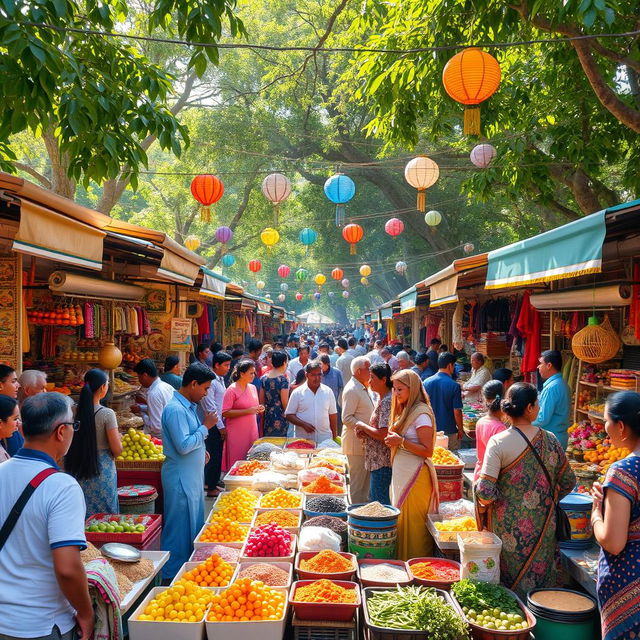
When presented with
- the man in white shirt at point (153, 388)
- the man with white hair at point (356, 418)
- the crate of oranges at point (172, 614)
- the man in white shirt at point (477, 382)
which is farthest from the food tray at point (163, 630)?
the man in white shirt at point (477, 382)

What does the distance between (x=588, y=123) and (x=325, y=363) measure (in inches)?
214

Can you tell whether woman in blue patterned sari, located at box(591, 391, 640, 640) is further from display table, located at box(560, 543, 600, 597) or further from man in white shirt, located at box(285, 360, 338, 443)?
man in white shirt, located at box(285, 360, 338, 443)

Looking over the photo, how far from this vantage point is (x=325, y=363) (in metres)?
9.81

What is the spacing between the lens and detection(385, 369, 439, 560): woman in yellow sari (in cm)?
486

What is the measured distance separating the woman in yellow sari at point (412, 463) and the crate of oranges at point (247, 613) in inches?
57.7

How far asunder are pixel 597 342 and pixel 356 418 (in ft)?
8.83

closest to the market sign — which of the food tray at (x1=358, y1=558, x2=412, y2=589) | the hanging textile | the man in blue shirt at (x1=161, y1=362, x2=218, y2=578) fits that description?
the hanging textile

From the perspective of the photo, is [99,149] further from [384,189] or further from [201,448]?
[384,189]

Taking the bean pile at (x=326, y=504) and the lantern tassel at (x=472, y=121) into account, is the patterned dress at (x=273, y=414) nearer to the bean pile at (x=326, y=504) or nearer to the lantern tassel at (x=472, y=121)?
the bean pile at (x=326, y=504)

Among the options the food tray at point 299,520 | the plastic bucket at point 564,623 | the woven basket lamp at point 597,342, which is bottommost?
the plastic bucket at point 564,623

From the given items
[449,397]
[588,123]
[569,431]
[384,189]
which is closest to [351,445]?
[449,397]

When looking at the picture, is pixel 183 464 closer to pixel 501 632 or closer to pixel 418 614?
pixel 418 614

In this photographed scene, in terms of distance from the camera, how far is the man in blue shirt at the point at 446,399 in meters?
7.61

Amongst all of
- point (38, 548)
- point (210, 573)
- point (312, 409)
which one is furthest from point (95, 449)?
point (312, 409)
